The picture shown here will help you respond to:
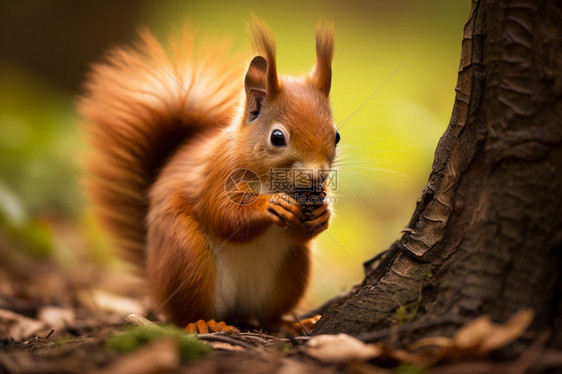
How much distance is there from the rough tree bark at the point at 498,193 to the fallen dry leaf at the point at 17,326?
3.54 feet

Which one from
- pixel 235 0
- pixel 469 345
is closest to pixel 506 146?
pixel 469 345

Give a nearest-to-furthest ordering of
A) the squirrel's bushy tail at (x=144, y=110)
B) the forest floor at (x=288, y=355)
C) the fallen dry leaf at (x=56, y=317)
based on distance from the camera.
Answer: the forest floor at (x=288, y=355) → the fallen dry leaf at (x=56, y=317) → the squirrel's bushy tail at (x=144, y=110)

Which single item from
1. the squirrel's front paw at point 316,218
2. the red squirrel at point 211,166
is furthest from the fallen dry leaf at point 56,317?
the squirrel's front paw at point 316,218

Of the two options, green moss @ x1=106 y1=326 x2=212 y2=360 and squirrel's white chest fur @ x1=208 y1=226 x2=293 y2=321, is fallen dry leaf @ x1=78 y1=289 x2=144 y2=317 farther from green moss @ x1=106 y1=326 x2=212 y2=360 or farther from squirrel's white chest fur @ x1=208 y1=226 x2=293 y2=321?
green moss @ x1=106 y1=326 x2=212 y2=360

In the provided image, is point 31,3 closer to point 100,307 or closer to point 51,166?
point 51,166

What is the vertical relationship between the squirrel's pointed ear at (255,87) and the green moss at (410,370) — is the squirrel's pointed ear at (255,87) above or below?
above

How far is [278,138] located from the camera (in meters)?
1.46

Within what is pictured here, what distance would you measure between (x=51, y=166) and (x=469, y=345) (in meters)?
3.42

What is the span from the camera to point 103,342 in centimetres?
107

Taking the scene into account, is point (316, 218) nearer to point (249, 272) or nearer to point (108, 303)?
point (249, 272)

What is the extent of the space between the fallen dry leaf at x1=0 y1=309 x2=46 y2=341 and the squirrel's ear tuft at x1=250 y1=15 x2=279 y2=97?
1106mm

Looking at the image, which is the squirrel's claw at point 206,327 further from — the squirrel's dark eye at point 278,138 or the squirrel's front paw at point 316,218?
the squirrel's dark eye at point 278,138

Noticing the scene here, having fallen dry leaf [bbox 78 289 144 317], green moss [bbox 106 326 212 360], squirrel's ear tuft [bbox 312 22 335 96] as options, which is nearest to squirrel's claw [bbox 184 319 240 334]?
green moss [bbox 106 326 212 360]

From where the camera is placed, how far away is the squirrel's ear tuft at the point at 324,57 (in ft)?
5.20
